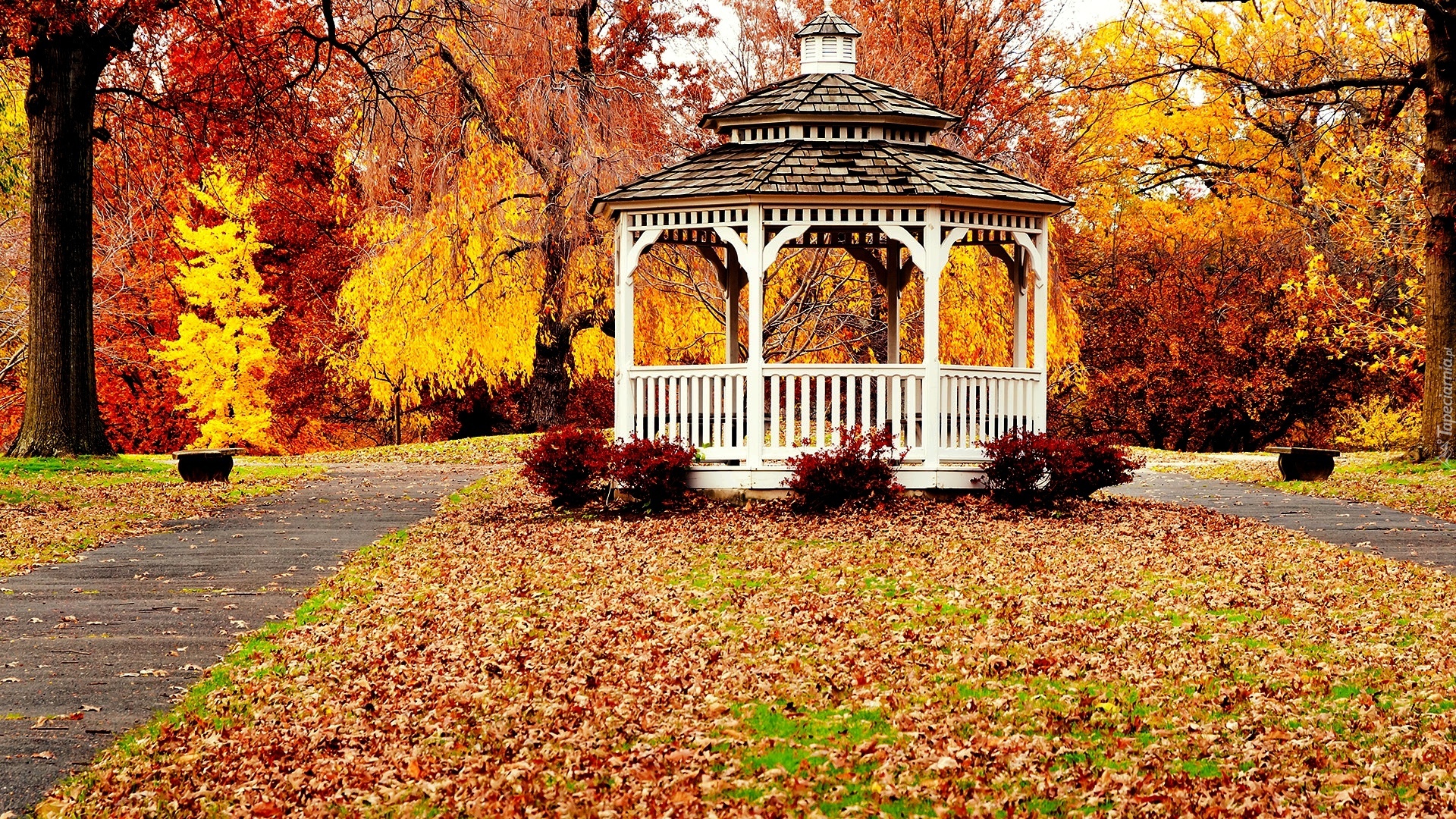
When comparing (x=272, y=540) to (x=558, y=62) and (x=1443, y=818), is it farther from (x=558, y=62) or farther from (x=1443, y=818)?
(x=558, y=62)

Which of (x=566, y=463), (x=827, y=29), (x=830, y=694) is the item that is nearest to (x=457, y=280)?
(x=827, y=29)

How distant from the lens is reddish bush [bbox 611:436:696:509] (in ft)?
47.5

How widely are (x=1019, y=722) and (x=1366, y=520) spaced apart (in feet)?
30.4

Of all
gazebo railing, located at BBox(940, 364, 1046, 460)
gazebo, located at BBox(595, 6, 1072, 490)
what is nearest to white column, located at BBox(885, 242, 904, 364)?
gazebo, located at BBox(595, 6, 1072, 490)

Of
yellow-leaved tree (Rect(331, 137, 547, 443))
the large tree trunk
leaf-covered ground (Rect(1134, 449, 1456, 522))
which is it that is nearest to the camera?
leaf-covered ground (Rect(1134, 449, 1456, 522))

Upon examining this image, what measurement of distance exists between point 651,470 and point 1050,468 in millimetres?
3875

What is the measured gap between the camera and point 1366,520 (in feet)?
46.5

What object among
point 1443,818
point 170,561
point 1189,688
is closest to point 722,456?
point 170,561

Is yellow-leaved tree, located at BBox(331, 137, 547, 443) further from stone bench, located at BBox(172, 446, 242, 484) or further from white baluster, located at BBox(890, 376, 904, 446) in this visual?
white baluster, located at BBox(890, 376, 904, 446)

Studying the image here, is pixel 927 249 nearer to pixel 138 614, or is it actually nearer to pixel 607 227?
pixel 138 614

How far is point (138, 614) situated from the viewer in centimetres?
920

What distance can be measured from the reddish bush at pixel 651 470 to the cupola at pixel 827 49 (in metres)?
5.18

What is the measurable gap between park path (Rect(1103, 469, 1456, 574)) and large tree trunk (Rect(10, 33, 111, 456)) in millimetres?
13908

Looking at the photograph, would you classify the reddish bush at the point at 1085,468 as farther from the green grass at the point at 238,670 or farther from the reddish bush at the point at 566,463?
the green grass at the point at 238,670
